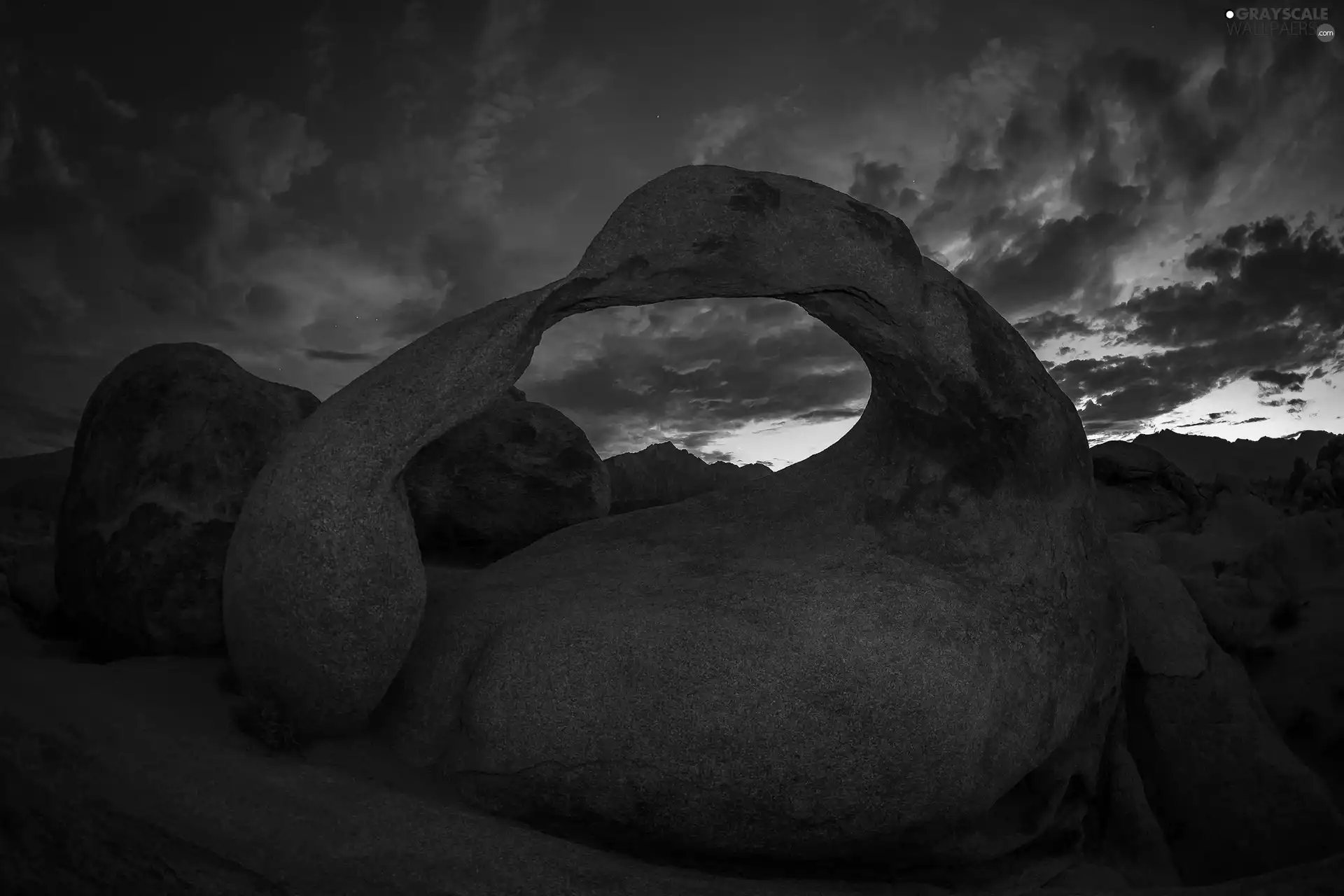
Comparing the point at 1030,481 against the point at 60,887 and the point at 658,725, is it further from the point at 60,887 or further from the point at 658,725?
the point at 60,887

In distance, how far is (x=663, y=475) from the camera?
18.3 m

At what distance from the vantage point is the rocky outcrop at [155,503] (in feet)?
18.4

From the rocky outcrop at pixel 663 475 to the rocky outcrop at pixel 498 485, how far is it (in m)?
5.61

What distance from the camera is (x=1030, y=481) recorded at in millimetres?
5793

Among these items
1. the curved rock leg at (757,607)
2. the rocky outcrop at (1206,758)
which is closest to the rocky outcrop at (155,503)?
the curved rock leg at (757,607)

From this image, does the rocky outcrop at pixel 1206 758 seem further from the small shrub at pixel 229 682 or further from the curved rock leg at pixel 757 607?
the small shrub at pixel 229 682

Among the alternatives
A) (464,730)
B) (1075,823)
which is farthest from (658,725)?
(1075,823)

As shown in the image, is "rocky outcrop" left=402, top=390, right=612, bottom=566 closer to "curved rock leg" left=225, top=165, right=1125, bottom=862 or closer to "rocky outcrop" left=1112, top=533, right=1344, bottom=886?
"curved rock leg" left=225, top=165, right=1125, bottom=862

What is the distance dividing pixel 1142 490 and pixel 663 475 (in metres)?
10.4

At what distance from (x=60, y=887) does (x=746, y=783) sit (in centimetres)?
320

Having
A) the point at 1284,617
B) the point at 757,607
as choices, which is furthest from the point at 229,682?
the point at 1284,617

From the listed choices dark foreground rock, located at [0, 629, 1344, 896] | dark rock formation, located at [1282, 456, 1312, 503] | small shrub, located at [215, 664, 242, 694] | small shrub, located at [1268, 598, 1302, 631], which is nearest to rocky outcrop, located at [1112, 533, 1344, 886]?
small shrub, located at [1268, 598, 1302, 631]

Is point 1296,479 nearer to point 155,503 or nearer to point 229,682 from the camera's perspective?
point 229,682

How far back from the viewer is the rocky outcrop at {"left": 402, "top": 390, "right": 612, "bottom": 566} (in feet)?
26.7
